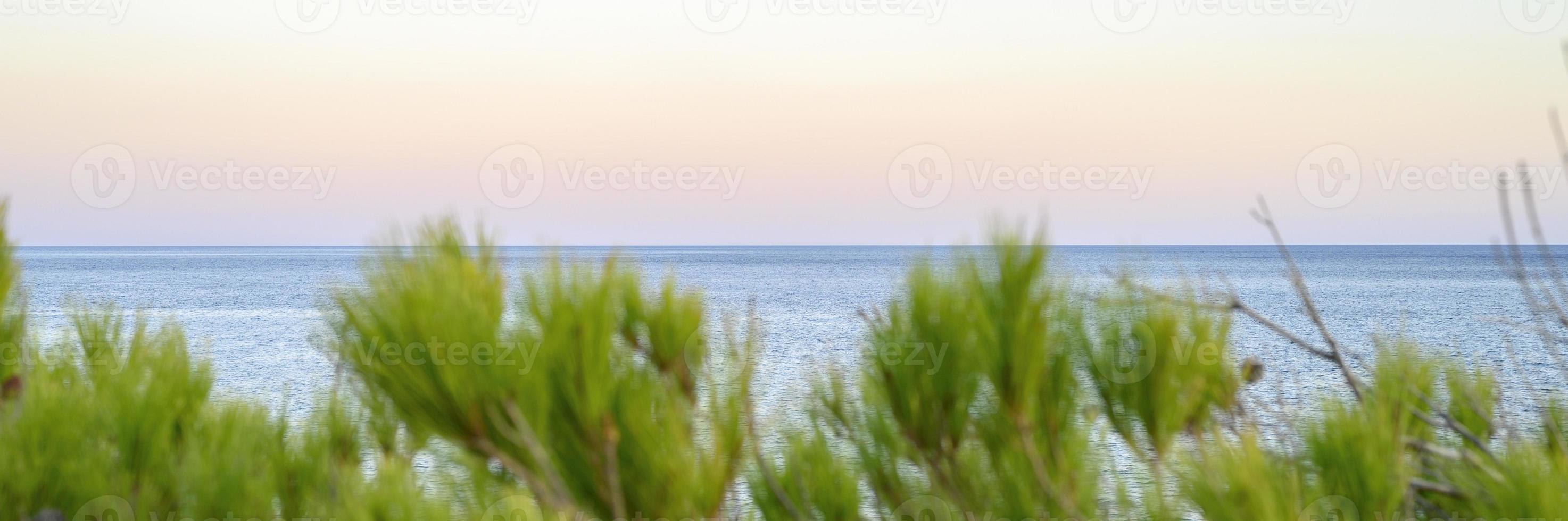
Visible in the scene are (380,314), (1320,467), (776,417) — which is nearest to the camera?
(380,314)

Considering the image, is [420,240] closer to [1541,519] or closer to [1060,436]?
[1060,436]

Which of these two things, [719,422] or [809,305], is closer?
[719,422]

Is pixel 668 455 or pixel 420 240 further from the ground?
pixel 420 240

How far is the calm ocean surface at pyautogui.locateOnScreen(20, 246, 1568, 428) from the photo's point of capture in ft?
20.7

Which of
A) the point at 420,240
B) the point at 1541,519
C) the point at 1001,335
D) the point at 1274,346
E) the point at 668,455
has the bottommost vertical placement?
the point at 1274,346

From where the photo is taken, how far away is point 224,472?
7.09 ft

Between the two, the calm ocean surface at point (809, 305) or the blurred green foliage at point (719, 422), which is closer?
the blurred green foliage at point (719, 422)

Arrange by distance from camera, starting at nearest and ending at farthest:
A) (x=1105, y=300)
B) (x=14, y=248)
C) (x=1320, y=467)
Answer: (x=1320, y=467) < (x=1105, y=300) < (x=14, y=248)

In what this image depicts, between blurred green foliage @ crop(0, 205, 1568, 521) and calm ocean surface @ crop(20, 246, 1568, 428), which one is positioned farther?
calm ocean surface @ crop(20, 246, 1568, 428)

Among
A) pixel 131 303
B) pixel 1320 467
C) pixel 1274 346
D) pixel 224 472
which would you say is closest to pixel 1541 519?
pixel 1320 467

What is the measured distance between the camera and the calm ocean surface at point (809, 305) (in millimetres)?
6322

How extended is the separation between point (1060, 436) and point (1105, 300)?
11.0 inches

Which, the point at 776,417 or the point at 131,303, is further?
the point at 131,303

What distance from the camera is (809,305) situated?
179 ft
